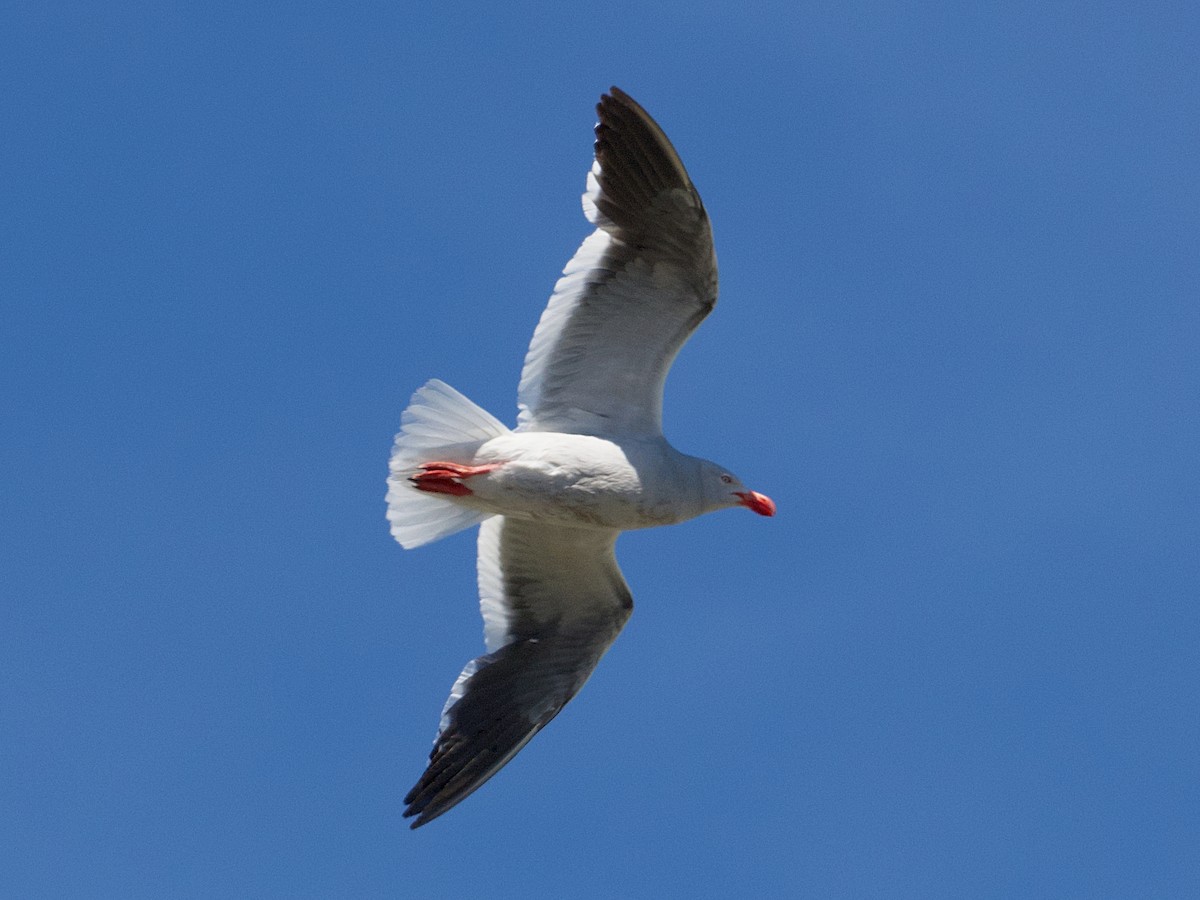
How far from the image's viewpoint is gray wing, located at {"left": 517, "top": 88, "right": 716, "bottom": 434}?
441 inches

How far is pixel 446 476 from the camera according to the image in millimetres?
11430

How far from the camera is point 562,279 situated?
1150cm

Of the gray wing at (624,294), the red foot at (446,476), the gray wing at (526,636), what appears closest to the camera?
the gray wing at (624,294)

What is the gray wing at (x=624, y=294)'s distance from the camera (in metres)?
11.2

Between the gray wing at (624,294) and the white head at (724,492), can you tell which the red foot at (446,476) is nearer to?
the gray wing at (624,294)

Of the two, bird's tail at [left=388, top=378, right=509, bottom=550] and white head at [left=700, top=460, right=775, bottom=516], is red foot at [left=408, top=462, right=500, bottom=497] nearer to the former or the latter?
bird's tail at [left=388, top=378, right=509, bottom=550]

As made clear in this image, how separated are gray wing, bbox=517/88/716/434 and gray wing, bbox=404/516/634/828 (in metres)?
0.87

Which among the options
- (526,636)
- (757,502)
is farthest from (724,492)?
(526,636)

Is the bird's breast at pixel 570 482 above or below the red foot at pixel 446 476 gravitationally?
below

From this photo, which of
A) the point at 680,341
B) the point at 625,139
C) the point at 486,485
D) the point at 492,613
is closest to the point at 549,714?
the point at 492,613

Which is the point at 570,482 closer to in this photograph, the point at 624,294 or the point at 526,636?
the point at 624,294

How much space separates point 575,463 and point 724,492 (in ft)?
3.39

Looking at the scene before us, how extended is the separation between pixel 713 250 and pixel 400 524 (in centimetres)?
252

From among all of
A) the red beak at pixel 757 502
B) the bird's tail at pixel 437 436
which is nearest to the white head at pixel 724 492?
the red beak at pixel 757 502
